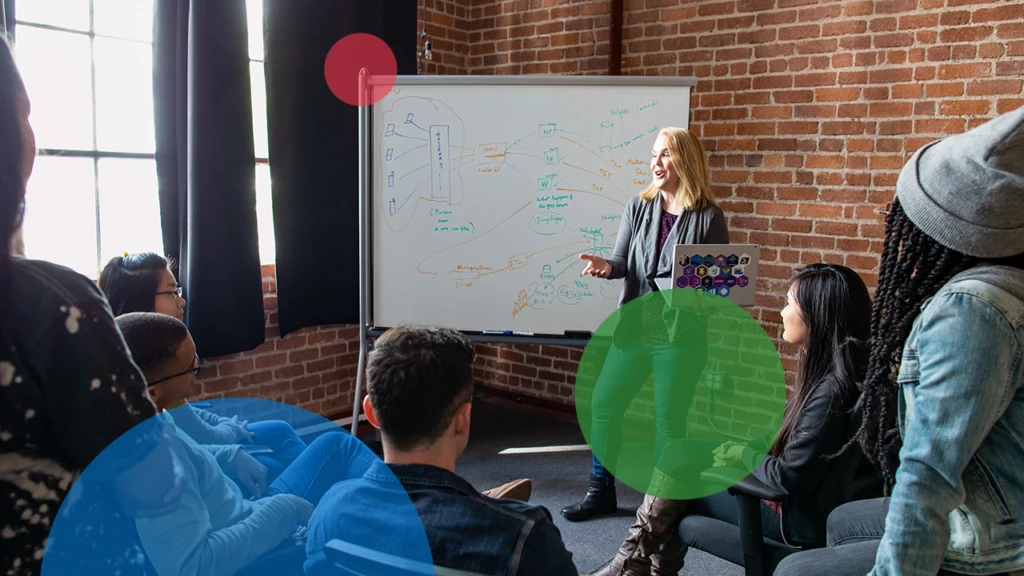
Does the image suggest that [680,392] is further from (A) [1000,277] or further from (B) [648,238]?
(A) [1000,277]

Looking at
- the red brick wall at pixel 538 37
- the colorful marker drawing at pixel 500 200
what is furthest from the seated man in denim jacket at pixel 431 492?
the red brick wall at pixel 538 37

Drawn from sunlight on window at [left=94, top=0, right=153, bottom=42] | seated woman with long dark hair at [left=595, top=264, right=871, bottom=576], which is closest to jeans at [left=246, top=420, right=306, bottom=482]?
seated woman with long dark hair at [left=595, top=264, right=871, bottom=576]

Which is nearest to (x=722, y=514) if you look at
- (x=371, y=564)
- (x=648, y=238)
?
(x=371, y=564)

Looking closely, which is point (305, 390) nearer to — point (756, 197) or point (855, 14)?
point (756, 197)

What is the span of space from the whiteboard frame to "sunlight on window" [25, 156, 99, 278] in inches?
39.3

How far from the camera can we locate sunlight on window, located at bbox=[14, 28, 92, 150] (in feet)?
8.56

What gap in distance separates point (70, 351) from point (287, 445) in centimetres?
135

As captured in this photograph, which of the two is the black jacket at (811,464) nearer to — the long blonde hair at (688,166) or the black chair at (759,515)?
the black chair at (759,515)

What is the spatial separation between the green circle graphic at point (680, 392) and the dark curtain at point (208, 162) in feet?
4.97

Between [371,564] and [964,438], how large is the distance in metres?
0.77

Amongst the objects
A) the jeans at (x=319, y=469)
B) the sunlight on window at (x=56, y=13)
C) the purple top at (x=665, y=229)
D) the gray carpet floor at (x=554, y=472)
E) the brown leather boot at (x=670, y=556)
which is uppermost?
the sunlight on window at (x=56, y=13)

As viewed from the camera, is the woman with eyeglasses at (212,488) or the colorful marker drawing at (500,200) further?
the colorful marker drawing at (500,200)

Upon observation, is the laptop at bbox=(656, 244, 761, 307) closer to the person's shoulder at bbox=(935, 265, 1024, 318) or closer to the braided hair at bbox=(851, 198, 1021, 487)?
the braided hair at bbox=(851, 198, 1021, 487)

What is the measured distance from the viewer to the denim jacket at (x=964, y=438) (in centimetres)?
94
